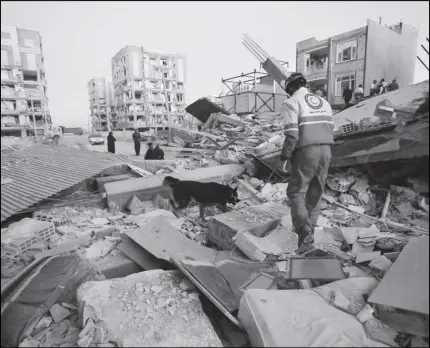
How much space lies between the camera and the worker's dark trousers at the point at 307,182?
2.50 metres

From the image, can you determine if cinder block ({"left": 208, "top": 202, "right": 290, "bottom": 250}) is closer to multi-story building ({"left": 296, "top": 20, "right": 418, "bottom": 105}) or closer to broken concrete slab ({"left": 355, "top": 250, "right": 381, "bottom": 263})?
broken concrete slab ({"left": 355, "top": 250, "right": 381, "bottom": 263})

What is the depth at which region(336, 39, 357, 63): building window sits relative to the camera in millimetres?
18094

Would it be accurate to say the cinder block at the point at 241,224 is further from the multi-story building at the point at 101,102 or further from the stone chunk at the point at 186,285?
the multi-story building at the point at 101,102

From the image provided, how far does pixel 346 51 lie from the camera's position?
18.8 metres

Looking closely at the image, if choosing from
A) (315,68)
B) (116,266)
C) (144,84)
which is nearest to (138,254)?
(116,266)

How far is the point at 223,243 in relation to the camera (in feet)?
12.4

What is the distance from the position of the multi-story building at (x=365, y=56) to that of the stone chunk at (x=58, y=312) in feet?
65.8

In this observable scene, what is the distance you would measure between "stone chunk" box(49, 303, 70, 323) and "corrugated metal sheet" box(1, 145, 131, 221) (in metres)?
0.93

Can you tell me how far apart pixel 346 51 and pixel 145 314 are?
70.5 ft

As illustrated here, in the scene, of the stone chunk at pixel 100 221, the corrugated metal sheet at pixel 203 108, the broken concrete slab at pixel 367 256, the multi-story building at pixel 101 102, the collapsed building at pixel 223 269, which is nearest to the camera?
the collapsed building at pixel 223 269

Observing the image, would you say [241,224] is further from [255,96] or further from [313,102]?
[255,96]

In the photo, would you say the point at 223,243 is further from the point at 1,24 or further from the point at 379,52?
the point at 379,52

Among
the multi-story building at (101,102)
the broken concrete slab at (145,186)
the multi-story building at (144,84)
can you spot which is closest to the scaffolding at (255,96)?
the broken concrete slab at (145,186)

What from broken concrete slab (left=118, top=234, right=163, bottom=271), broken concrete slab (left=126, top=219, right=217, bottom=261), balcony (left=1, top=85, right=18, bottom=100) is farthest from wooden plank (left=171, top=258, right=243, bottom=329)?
balcony (left=1, top=85, right=18, bottom=100)
